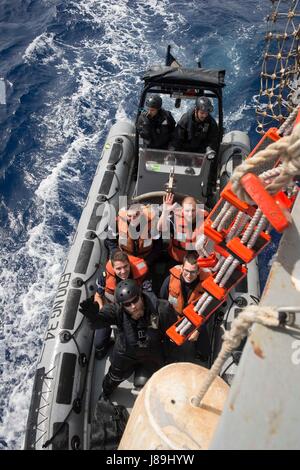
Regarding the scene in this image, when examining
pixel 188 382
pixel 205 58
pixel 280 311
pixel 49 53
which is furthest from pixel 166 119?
pixel 49 53

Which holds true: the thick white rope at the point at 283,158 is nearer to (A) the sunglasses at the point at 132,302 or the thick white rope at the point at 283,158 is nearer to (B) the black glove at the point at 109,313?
(A) the sunglasses at the point at 132,302

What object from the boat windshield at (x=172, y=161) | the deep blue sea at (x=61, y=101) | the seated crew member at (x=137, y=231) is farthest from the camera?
the deep blue sea at (x=61, y=101)

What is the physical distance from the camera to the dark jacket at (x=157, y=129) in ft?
20.5

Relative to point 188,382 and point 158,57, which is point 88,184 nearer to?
point 158,57

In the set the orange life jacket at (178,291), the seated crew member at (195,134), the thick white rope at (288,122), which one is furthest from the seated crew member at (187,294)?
the seated crew member at (195,134)

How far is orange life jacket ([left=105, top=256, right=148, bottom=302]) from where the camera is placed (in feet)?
15.1

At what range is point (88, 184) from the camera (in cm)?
923

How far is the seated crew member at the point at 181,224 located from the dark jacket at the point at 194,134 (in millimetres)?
1418

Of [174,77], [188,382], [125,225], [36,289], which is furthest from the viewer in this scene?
[36,289]

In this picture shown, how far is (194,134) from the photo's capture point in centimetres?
632

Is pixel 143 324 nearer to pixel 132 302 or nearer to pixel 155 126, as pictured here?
pixel 132 302

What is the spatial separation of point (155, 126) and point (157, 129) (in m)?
0.06

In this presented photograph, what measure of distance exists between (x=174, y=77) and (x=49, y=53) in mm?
7828

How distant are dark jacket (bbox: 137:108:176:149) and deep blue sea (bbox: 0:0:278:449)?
8.99ft
